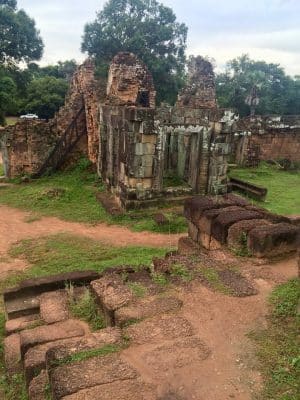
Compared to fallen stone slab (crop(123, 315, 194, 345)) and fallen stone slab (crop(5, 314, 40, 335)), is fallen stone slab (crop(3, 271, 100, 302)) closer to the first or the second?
fallen stone slab (crop(5, 314, 40, 335))

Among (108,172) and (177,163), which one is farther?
(177,163)

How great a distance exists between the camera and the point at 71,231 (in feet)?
31.1

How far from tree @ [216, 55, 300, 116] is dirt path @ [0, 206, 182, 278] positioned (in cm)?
2479

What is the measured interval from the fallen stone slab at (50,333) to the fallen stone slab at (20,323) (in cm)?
56

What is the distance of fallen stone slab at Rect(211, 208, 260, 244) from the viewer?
5.59 metres

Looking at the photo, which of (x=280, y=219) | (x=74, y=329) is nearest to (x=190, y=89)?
(x=280, y=219)

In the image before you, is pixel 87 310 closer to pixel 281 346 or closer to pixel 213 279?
pixel 213 279

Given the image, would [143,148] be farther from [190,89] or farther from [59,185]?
[190,89]

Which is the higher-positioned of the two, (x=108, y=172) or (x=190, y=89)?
(x=190, y=89)

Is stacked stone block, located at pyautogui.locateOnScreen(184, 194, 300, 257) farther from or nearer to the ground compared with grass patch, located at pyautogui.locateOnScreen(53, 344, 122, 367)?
farther from the ground

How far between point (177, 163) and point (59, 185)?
14.3 ft

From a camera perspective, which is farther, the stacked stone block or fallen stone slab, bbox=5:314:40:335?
the stacked stone block

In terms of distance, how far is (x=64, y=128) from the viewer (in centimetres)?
1522

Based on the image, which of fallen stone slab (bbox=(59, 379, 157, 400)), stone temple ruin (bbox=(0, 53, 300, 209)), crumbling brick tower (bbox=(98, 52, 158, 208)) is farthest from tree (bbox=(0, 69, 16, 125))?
fallen stone slab (bbox=(59, 379, 157, 400))
